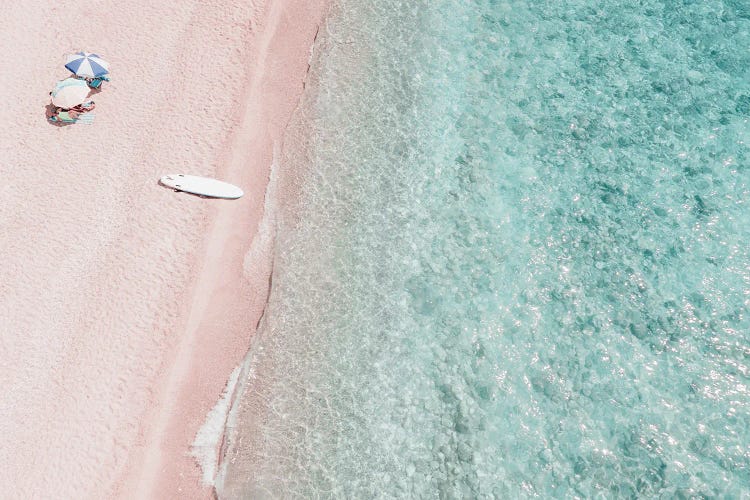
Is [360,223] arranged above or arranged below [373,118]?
below

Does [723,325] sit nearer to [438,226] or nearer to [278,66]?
[438,226]

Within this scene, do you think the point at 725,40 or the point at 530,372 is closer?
the point at 530,372

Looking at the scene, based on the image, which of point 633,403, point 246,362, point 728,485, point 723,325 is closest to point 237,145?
point 246,362

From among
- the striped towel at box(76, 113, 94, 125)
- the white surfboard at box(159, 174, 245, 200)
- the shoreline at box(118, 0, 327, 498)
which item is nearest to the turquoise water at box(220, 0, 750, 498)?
the shoreline at box(118, 0, 327, 498)

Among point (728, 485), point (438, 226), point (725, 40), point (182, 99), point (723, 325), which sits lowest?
point (728, 485)

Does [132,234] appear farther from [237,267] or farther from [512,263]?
[512,263]

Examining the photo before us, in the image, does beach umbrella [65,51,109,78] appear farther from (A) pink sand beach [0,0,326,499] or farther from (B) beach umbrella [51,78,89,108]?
(A) pink sand beach [0,0,326,499]
